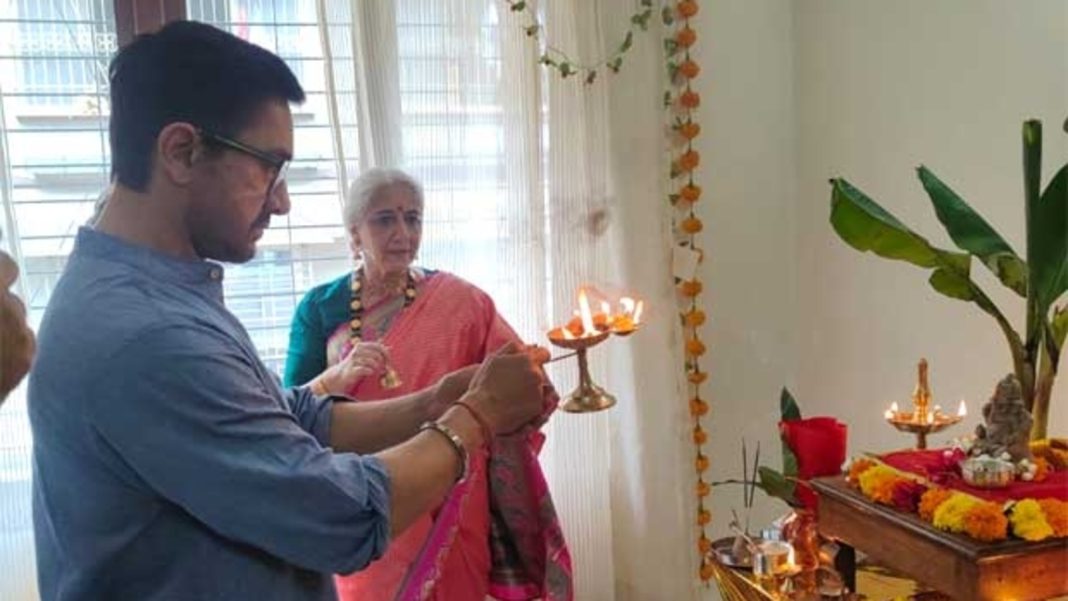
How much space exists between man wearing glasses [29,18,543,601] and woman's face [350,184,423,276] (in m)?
0.95

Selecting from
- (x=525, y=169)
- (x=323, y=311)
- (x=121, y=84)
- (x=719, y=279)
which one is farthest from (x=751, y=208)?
(x=121, y=84)

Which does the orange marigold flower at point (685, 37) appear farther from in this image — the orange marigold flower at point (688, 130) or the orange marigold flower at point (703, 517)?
the orange marigold flower at point (703, 517)

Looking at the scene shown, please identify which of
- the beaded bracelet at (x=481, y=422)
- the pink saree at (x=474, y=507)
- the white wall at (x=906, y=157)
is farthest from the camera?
the pink saree at (x=474, y=507)

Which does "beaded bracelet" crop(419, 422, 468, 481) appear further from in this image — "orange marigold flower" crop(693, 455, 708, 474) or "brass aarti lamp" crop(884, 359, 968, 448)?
"orange marigold flower" crop(693, 455, 708, 474)

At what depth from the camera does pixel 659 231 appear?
91.0 inches

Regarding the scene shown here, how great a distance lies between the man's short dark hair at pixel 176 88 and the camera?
88cm

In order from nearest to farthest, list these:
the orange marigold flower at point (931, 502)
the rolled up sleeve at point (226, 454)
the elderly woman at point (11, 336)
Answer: the elderly woman at point (11, 336), the rolled up sleeve at point (226, 454), the orange marigold flower at point (931, 502)

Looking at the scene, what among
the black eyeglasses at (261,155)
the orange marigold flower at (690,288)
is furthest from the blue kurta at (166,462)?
the orange marigold flower at (690,288)

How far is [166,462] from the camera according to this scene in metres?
0.77

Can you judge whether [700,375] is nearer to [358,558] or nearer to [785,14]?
[785,14]

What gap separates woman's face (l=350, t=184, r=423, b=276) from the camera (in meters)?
1.93

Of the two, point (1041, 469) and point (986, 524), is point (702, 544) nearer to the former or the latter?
point (1041, 469)

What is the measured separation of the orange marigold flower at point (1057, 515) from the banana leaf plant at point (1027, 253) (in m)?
0.27

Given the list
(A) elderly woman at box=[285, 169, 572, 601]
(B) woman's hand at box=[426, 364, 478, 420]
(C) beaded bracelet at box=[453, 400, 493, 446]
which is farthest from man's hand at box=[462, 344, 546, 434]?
(A) elderly woman at box=[285, 169, 572, 601]
